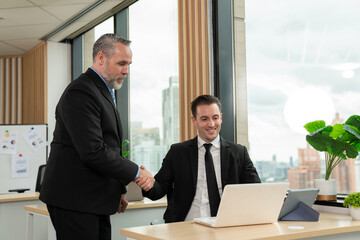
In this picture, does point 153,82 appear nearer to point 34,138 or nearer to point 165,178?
point 165,178

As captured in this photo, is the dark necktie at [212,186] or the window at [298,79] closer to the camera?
the dark necktie at [212,186]

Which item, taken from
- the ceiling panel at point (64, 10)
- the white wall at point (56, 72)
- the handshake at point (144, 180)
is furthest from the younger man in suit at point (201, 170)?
the white wall at point (56, 72)

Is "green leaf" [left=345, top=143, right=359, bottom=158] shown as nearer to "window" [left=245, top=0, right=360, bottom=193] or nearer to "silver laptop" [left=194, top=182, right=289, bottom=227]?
"window" [left=245, top=0, right=360, bottom=193]

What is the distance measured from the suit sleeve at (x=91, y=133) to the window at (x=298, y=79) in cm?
143

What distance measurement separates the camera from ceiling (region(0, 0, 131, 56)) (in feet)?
17.3

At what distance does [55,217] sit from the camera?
198 cm

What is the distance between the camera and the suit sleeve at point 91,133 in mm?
1923

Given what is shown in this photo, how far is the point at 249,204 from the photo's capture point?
1.94 metres

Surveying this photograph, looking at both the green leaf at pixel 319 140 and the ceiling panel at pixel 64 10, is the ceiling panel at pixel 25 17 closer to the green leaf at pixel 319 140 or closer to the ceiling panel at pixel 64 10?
the ceiling panel at pixel 64 10

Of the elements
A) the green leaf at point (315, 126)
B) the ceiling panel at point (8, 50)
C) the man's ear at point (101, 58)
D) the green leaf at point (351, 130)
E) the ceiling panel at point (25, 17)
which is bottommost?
the green leaf at point (351, 130)

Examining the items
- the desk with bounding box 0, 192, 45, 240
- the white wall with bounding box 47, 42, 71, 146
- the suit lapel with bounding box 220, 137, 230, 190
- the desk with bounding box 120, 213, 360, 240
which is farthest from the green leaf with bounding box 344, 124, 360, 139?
the white wall with bounding box 47, 42, 71, 146

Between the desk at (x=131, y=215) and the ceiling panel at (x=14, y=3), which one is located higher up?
the ceiling panel at (x=14, y=3)

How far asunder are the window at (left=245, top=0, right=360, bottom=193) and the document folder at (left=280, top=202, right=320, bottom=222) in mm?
652

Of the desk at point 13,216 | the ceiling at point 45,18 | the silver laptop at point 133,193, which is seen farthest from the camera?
the ceiling at point 45,18
